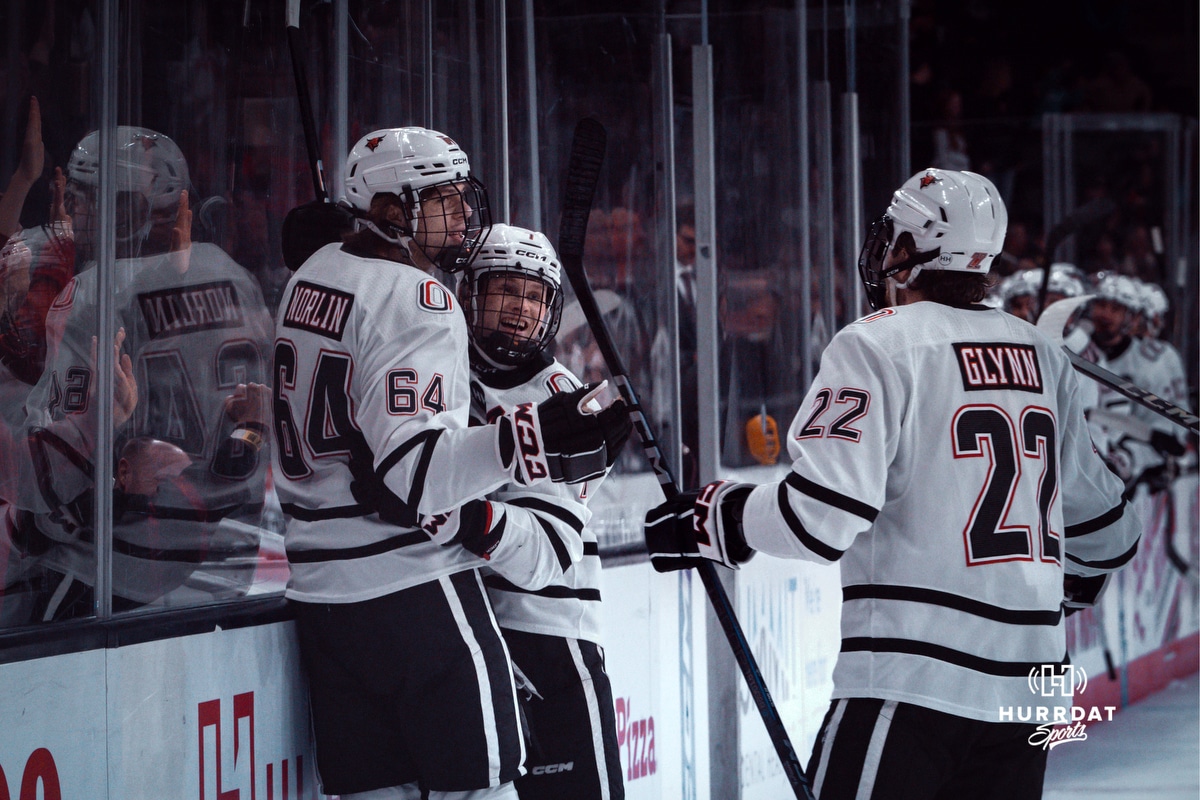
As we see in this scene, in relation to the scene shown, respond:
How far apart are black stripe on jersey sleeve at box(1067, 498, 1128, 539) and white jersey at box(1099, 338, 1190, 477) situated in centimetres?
369

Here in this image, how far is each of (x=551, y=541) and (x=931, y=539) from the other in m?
0.62

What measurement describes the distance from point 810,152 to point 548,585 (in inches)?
88.9

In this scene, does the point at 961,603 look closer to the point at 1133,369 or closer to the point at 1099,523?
the point at 1099,523

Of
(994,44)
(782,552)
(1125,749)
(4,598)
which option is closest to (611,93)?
(782,552)

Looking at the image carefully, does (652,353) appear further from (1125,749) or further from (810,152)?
(1125,749)

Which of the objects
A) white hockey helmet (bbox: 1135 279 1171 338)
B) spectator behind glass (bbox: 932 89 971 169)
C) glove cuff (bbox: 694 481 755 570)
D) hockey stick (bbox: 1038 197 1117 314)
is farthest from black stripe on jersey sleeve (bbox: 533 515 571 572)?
spectator behind glass (bbox: 932 89 971 169)

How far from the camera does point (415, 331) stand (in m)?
1.92

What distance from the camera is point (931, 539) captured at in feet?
6.23

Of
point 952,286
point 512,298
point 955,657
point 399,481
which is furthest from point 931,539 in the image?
point 512,298

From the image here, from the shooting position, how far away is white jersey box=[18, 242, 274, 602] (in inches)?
82.2

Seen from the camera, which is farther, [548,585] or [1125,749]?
[1125,749]

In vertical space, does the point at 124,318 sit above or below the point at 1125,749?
above

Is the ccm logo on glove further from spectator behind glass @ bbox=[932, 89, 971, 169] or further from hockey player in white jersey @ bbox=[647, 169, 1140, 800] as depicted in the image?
spectator behind glass @ bbox=[932, 89, 971, 169]

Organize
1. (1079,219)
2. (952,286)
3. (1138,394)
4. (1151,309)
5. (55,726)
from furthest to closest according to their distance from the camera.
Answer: (1151,309), (1079,219), (1138,394), (952,286), (55,726)
